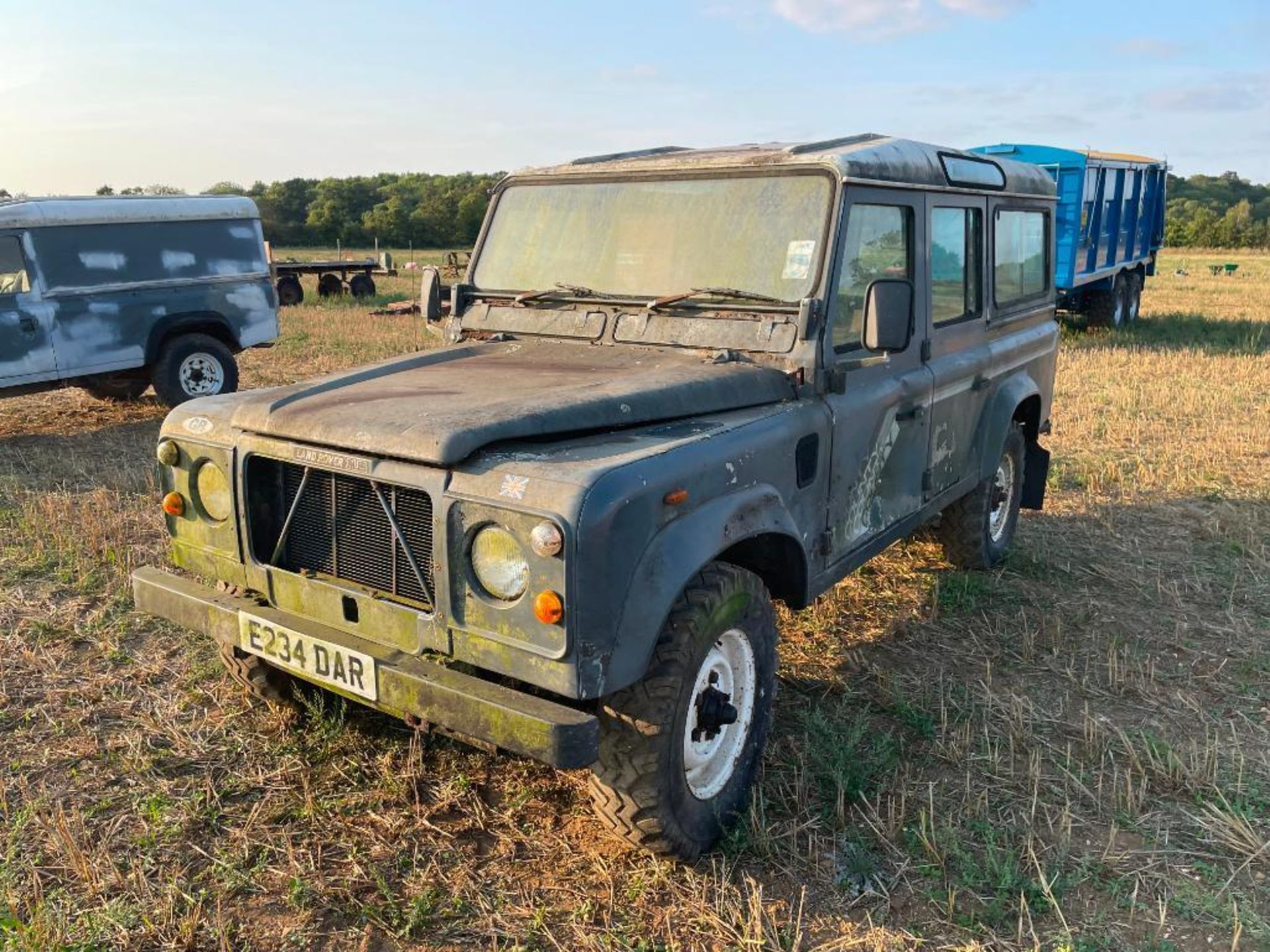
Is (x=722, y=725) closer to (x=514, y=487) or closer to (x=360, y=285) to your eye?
(x=514, y=487)

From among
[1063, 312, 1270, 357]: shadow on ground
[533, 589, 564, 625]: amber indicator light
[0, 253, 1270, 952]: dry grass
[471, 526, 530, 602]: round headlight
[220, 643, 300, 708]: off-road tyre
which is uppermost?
[471, 526, 530, 602]: round headlight

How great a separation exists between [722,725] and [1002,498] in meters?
3.32

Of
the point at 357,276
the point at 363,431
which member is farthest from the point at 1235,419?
the point at 357,276

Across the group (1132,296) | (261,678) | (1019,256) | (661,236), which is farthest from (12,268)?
(1132,296)

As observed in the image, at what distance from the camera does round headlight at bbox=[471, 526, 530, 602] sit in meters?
2.50

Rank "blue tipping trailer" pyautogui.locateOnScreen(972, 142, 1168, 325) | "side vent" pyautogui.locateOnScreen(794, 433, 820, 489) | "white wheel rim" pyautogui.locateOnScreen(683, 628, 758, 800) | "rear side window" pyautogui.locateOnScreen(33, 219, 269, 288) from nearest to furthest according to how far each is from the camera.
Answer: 1. "white wheel rim" pyautogui.locateOnScreen(683, 628, 758, 800)
2. "side vent" pyautogui.locateOnScreen(794, 433, 820, 489)
3. "rear side window" pyautogui.locateOnScreen(33, 219, 269, 288)
4. "blue tipping trailer" pyautogui.locateOnScreen(972, 142, 1168, 325)

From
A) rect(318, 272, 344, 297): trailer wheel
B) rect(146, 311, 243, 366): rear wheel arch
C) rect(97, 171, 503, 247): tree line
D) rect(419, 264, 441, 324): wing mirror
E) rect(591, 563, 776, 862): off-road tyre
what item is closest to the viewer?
rect(591, 563, 776, 862): off-road tyre

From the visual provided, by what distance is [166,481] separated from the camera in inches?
130

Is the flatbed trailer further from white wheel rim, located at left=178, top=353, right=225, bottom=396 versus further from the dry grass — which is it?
the dry grass

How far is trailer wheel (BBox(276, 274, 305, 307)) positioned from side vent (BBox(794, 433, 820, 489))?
813 inches

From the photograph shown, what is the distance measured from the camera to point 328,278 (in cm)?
2397

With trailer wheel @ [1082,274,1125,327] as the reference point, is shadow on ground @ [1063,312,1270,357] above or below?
below

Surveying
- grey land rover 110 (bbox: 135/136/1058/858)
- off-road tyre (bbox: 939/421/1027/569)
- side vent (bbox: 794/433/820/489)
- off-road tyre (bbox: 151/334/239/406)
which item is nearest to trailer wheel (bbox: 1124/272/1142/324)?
off-road tyre (bbox: 939/421/1027/569)

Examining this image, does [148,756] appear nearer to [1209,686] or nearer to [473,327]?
[473,327]
